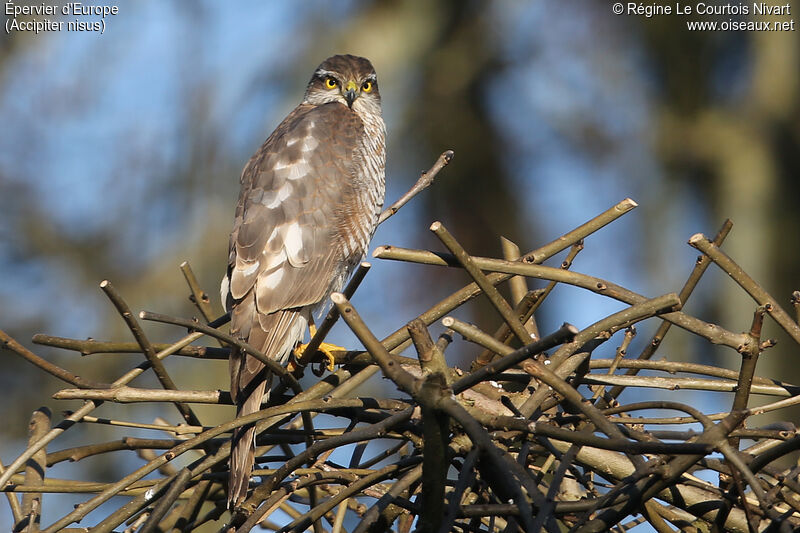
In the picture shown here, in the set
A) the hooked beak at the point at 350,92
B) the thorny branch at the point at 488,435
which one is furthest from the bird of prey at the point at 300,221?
the thorny branch at the point at 488,435

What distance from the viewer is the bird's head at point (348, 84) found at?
4910 mm

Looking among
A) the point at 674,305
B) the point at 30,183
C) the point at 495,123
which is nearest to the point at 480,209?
the point at 495,123

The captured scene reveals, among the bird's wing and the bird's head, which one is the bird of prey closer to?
the bird's wing

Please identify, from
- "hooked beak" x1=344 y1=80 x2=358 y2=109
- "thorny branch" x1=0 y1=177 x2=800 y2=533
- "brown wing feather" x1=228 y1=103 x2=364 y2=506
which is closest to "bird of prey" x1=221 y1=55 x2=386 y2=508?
"brown wing feather" x1=228 y1=103 x2=364 y2=506

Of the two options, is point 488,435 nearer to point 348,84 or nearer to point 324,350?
point 324,350

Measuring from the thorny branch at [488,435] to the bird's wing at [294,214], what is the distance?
1.16 meters

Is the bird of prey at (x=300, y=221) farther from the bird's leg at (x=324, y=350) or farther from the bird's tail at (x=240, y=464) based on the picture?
the bird's tail at (x=240, y=464)

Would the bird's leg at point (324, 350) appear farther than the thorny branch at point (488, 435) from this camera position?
Yes

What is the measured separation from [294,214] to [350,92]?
122cm

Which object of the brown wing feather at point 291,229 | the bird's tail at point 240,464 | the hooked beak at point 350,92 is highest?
the hooked beak at point 350,92

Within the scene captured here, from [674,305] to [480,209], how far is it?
6.70 metres

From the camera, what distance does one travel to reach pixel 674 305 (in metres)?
1.83

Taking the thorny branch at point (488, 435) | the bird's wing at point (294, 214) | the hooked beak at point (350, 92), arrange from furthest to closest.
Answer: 1. the hooked beak at point (350, 92)
2. the bird's wing at point (294, 214)
3. the thorny branch at point (488, 435)

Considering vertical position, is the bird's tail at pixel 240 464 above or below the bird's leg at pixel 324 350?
below
